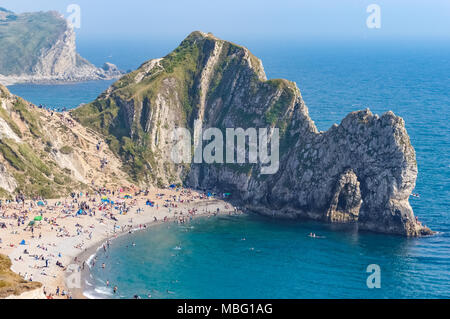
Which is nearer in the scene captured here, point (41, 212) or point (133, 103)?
point (41, 212)

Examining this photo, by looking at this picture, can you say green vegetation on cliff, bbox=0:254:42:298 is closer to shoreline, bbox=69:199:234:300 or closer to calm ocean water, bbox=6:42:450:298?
shoreline, bbox=69:199:234:300

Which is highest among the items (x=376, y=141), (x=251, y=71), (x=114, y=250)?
(x=251, y=71)

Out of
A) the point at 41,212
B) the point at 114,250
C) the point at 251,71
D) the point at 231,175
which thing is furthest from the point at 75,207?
the point at 251,71

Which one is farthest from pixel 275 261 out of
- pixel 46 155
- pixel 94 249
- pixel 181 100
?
pixel 181 100

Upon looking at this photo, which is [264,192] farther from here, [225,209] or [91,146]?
[91,146]

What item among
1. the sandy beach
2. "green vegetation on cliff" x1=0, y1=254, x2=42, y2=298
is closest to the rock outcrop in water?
the sandy beach

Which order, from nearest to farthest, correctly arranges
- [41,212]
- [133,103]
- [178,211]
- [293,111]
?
1. [41,212]
2. [178,211]
3. [293,111]
4. [133,103]
